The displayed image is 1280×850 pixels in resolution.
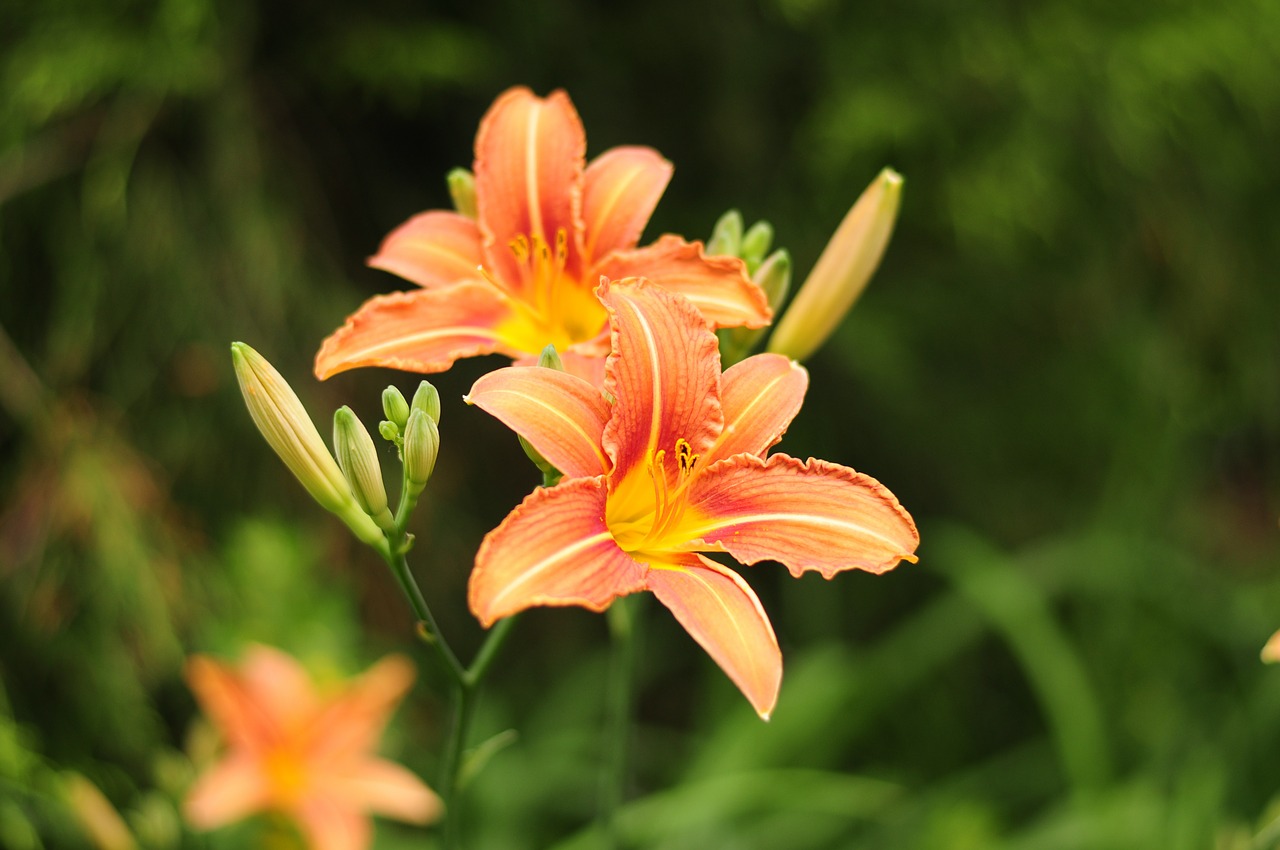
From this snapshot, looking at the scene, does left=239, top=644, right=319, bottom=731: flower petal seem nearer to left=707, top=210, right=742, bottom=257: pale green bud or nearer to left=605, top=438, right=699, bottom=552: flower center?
left=605, top=438, right=699, bottom=552: flower center

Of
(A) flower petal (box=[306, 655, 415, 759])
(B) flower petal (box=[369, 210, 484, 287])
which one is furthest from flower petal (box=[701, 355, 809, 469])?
(A) flower petal (box=[306, 655, 415, 759])

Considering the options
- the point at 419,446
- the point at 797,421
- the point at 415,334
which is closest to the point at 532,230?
the point at 415,334

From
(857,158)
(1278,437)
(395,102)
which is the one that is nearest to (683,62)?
(857,158)

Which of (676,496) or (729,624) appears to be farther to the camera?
(676,496)

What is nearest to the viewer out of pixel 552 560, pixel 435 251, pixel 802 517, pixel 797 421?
pixel 552 560

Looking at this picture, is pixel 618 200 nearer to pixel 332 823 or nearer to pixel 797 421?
pixel 332 823
